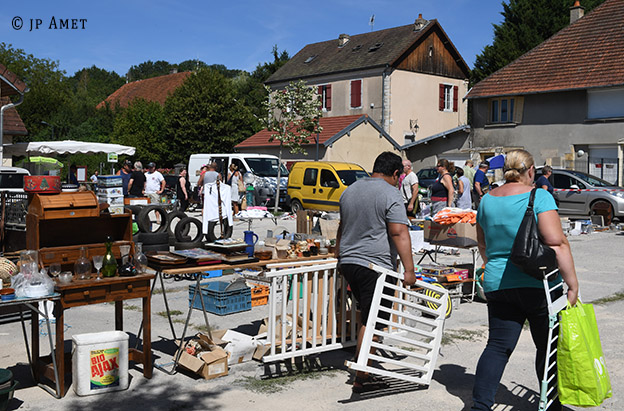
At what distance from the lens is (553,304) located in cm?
410

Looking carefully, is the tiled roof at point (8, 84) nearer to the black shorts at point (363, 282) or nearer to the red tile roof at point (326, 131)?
the red tile roof at point (326, 131)

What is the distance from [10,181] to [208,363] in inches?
368

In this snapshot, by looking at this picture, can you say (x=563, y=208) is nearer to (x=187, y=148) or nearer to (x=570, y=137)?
(x=570, y=137)

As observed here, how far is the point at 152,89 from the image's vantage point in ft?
214

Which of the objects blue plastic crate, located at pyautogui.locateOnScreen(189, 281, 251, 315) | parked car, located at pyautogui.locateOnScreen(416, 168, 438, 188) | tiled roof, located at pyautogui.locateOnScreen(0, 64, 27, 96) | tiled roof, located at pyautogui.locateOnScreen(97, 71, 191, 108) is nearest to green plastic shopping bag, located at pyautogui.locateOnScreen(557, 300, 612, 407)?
blue plastic crate, located at pyautogui.locateOnScreen(189, 281, 251, 315)

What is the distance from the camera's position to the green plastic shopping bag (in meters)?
4.06

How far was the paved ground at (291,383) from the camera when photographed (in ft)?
15.9

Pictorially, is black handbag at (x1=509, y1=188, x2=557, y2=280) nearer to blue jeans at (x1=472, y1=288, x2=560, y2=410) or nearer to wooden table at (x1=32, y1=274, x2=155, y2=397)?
blue jeans at (x1=472, y1=288, x2=560, y2=410)

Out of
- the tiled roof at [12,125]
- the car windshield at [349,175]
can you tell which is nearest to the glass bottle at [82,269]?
the car windshield at [349,175]

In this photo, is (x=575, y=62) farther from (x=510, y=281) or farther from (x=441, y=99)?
(x=510, y=281)

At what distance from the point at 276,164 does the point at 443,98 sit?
1935 cm

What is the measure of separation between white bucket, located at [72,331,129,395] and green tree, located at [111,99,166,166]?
129 ft

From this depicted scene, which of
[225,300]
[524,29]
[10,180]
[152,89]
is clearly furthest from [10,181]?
[152,89]

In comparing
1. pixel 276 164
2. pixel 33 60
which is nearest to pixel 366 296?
pixel 276 164
